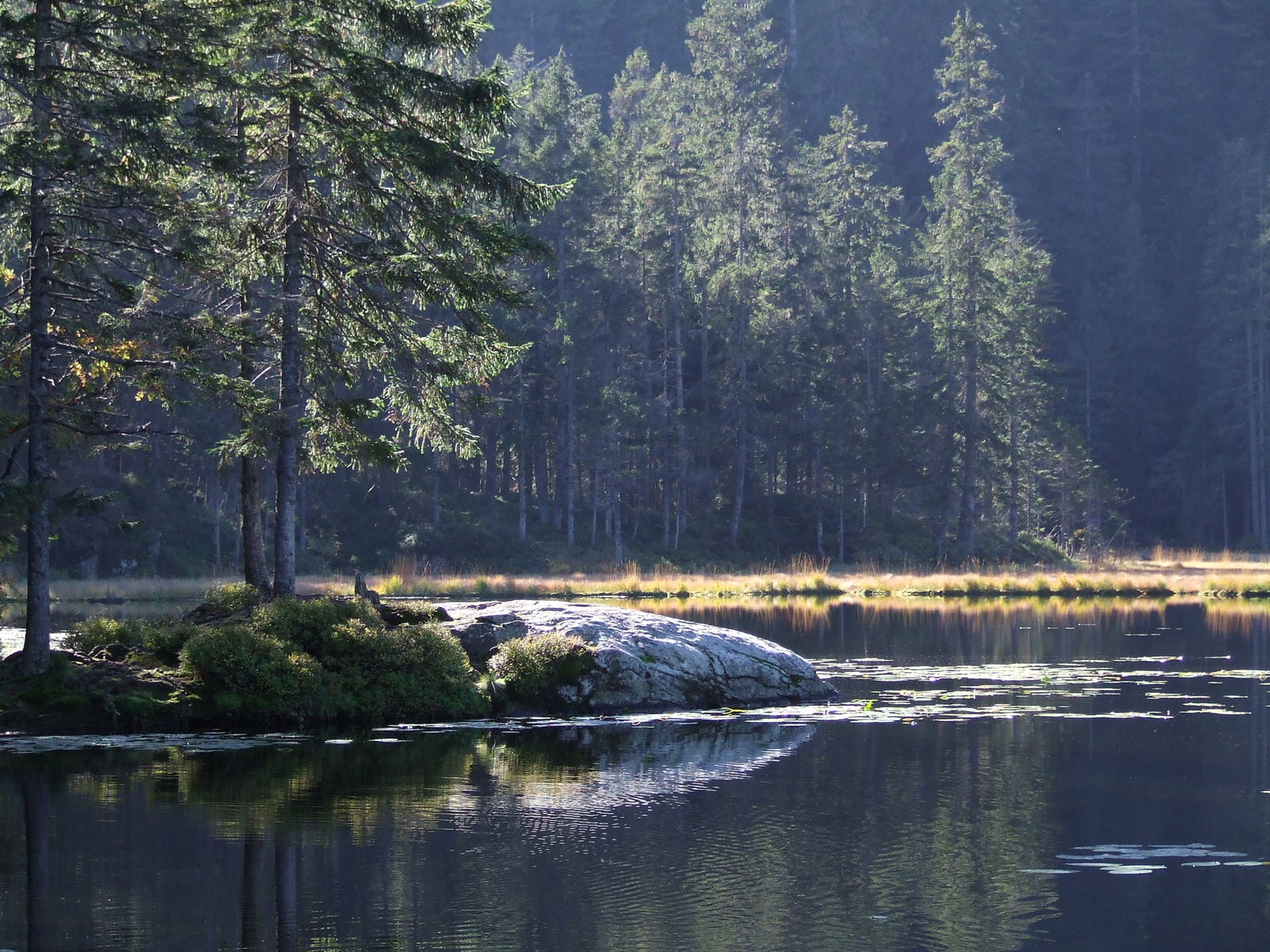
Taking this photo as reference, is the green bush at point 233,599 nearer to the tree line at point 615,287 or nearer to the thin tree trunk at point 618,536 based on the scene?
the tree line at point 615,287

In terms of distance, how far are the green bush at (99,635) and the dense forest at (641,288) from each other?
1.78m

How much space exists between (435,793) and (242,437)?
8.32 m

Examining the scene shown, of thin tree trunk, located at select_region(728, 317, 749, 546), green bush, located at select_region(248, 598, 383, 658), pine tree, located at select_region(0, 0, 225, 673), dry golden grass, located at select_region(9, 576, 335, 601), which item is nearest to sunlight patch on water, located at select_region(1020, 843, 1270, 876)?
green bush, located at select_region(248, 598, 383, 658)

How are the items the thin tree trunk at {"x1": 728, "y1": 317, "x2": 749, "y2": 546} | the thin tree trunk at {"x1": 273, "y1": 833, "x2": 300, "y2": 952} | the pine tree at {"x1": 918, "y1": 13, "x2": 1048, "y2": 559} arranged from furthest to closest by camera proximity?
the pine tree at {"x1": 918, "y1": 13, "x2": 1048, "y2": 559}, the thin tree trunk at {"x1": 728, "y1": 317, "x2": 749, "y2": 546}, the thin tree trunk at {"x1": 273, "y1": 833, "x2": 300, "y2": 952}

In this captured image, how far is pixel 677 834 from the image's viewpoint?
1169 cm

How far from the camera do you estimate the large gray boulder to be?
19906 millimetres

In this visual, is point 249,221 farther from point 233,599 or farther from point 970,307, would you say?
point 970,307

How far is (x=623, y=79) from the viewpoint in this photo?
3514 inches

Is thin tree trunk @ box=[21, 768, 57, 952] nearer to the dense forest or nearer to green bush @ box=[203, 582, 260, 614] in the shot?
the dense forest

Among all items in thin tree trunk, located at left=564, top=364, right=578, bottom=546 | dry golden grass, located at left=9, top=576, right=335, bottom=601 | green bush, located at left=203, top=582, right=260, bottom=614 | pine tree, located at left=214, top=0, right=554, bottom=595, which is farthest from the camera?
thin tree trunk, located at left=564, top=364, right=578, bottom=546

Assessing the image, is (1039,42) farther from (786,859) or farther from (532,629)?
(786,859)

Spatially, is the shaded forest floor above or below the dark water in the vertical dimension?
above

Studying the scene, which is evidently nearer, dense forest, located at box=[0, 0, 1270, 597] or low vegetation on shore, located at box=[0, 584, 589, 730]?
low vegetation on shore, located at box=[0, 584, 589, 730]

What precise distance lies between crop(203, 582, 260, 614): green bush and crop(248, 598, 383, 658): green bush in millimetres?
1290
